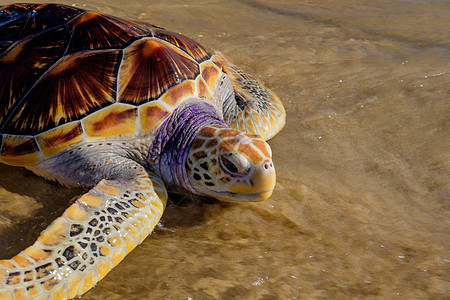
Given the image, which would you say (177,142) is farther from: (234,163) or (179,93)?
(234,163)

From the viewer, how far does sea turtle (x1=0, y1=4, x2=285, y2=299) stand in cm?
265

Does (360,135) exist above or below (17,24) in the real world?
below

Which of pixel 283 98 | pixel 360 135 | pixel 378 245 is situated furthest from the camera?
pixel 283 98

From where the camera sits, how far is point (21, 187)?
296 centimetres

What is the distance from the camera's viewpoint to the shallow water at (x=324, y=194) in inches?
91.9

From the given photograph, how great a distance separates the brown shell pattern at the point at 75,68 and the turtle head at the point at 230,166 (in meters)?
0.51

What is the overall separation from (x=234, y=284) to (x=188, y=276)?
22 centimetres

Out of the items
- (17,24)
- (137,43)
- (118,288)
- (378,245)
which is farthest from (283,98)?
(118,288)

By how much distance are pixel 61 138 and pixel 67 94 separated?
28cm

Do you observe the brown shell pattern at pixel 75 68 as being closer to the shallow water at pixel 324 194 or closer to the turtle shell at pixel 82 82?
the turtle shell at pixel 82 82

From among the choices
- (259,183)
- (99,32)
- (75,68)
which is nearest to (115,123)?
(75,68)

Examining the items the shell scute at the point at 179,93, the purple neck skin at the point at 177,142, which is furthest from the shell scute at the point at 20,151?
the shell scute at the point at 179,93

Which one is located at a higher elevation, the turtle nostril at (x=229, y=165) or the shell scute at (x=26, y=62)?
the shell scute at (x=26, y=62)

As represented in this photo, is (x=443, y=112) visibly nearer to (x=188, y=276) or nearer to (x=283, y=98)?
(x=283, y=98)
